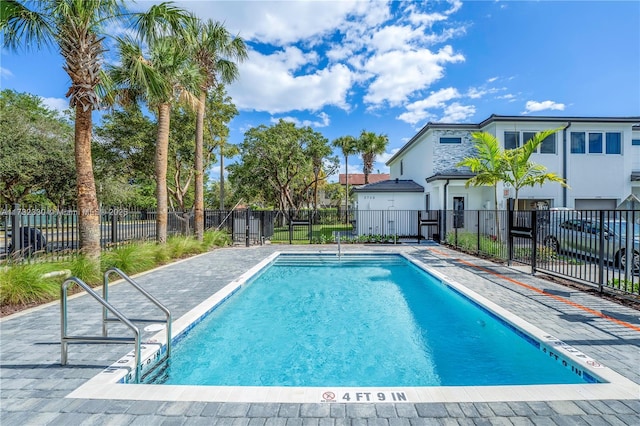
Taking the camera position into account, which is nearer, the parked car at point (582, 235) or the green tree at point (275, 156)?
the parked car at point (582, 235)

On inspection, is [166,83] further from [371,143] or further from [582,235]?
[371,143]

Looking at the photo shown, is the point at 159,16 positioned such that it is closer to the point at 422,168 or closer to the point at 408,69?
the point at 408,69

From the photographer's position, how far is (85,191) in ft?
23.2

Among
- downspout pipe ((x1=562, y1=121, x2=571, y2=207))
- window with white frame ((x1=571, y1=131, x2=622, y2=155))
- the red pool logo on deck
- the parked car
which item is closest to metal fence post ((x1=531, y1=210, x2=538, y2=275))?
the parked car

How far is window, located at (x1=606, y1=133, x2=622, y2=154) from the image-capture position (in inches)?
635

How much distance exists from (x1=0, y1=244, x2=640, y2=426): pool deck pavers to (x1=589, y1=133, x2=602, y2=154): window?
14.8 meters

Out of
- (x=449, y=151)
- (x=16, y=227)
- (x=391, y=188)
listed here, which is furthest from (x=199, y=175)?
(x=449, y=151)

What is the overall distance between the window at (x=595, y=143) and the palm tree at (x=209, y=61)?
18.8m

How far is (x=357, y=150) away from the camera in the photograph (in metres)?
32.4

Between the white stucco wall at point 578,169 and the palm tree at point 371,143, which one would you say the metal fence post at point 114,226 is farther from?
the palm tree at point 371,143

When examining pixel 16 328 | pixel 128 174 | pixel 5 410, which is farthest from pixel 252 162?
pixel 5 410

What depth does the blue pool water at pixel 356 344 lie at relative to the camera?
372 cm

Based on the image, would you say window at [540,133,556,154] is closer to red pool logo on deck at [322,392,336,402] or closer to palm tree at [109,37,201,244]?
palm tree at [109,37,201,244]

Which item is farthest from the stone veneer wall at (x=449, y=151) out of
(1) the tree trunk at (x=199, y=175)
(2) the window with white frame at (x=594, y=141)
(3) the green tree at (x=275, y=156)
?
(1) the tree trunk at (x=199, y=175)
